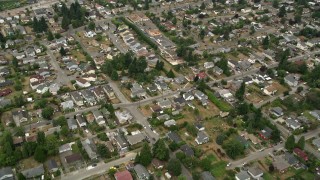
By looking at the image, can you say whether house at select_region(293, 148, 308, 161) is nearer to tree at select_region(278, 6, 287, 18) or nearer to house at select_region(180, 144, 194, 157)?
house at select_region(180, 144, 194, 157)

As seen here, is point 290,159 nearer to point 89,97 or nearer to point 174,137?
point 174,137

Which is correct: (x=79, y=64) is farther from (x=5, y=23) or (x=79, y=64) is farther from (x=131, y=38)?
(x=5, y=23)

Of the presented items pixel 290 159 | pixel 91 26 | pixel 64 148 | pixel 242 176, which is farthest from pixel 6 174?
pixel 91 26

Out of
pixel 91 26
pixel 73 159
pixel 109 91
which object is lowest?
pixel 91 26

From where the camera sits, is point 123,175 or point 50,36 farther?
point 50,36

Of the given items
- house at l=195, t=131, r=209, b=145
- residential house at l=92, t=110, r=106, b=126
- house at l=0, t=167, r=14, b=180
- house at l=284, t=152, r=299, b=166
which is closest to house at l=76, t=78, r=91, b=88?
residential house at l=92, t=110, r=106, b=126

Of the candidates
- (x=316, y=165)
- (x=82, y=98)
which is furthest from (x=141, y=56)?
(x=316, y=165)
